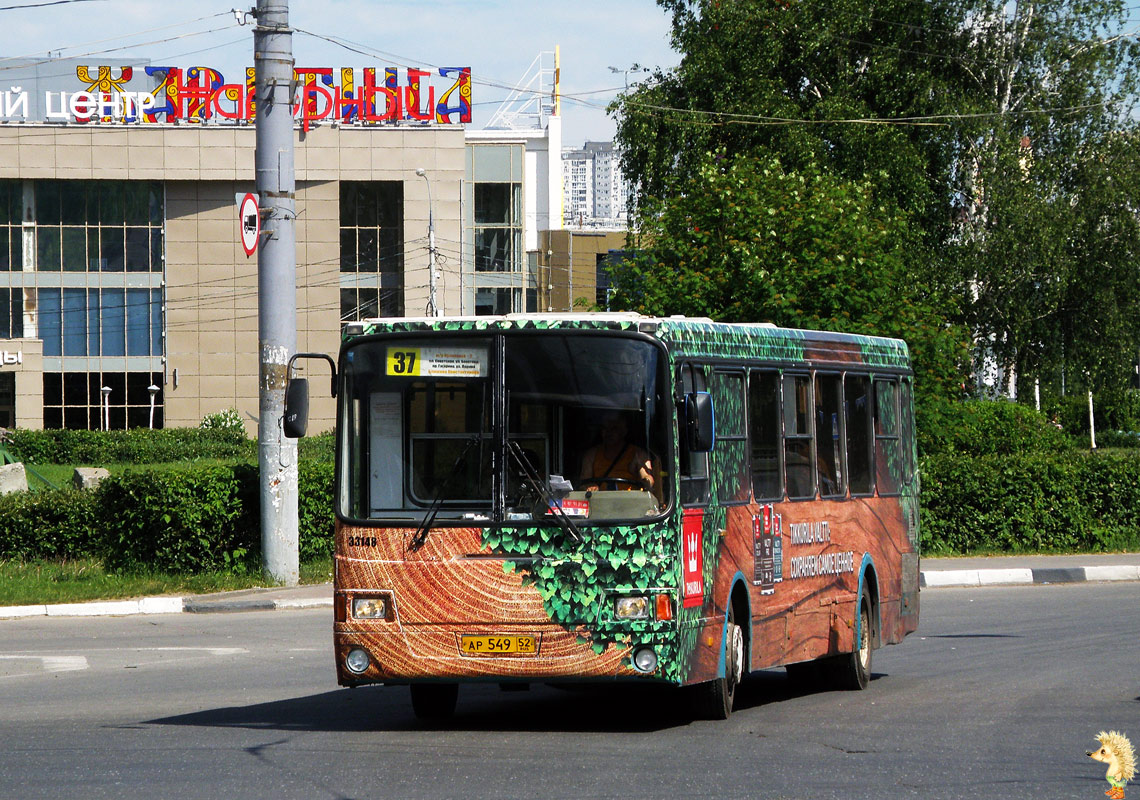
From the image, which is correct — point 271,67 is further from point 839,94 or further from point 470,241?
point 470,241

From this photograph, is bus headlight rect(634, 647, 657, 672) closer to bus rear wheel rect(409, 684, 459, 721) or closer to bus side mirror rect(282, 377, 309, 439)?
bus rear wheel rect(409, 684, 459, 721)

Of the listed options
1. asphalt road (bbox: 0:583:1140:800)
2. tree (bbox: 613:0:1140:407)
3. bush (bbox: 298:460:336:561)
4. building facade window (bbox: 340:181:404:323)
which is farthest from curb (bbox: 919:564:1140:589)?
building facade window (bbox: 340:181:404:323)

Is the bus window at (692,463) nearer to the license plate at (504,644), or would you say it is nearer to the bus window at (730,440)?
the bus window at (730,440)

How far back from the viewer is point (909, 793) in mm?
7430

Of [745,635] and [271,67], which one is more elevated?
[271,67]

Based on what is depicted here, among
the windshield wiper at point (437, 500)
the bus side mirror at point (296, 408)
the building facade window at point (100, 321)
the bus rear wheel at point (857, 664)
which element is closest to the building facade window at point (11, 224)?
the building facade window at point (100, 321)

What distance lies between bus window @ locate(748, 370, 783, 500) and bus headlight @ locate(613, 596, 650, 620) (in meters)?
1.75

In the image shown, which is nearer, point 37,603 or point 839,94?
point 37,603

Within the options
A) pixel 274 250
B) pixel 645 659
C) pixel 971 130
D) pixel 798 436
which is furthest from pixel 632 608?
pixel 971 130

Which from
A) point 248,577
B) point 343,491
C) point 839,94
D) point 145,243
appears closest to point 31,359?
point 145,243

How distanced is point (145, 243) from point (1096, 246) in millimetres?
46536

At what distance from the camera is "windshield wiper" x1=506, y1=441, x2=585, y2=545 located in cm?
914

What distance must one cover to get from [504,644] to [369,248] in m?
67.6

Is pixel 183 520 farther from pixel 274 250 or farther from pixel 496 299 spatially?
pixel 496 299
